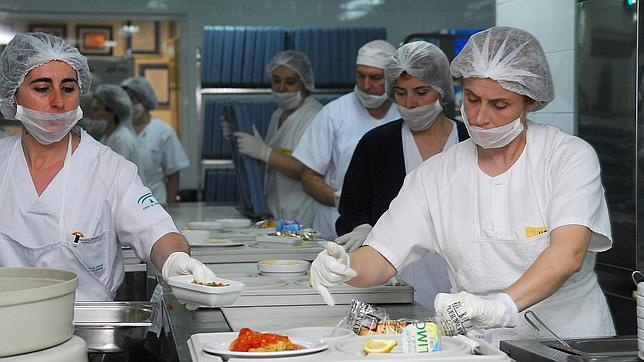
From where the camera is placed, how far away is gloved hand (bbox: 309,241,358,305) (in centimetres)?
238

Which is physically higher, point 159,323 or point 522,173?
point 522,173

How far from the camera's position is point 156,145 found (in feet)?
25.3

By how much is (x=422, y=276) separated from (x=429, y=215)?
33.9 inches

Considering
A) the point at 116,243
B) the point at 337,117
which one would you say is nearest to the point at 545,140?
the point at 116,243

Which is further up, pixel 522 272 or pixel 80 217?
pixel 80 217

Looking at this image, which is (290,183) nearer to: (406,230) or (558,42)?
(558,42)

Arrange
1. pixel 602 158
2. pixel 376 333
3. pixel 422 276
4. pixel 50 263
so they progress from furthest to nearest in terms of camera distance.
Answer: pixel 602 158 → pixel 422 276 → pixel 50 263 → pixel 376 333

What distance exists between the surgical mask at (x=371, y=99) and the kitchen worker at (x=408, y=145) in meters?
0.97

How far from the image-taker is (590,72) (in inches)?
160

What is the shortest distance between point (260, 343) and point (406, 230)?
3.04 ft

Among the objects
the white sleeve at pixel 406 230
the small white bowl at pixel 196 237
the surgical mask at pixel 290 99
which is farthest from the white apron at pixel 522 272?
the surgical mask at pixel 290 99

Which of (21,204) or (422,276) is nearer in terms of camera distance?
(21,204)

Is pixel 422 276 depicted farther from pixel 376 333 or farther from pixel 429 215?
pixel 376 333

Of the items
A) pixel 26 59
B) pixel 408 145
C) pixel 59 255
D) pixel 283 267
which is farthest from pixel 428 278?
pixel 26 59
